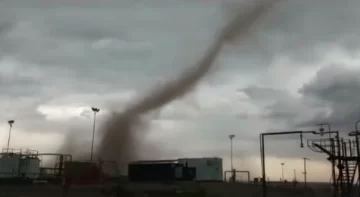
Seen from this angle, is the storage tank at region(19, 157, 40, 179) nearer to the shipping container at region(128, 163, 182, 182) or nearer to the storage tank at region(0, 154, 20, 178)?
the storage tank at region(0, 154, 20, 178)

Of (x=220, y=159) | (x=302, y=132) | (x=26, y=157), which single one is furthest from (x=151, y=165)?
(x=302, y=132)

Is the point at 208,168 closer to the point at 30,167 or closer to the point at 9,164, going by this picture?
the point at 30,167

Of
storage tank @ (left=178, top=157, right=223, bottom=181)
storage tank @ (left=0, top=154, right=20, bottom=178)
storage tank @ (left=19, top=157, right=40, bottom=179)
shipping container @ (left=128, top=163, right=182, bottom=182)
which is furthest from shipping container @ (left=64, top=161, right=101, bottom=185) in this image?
storage tank @ (left=178, top=157, right=223, bottom=181)

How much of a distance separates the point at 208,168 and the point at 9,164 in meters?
43.6

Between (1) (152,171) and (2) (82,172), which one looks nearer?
(2) (82,172)

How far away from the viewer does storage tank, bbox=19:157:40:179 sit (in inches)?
2795

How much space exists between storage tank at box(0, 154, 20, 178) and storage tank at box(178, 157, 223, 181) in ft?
121

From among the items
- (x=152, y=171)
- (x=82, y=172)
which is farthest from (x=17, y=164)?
(x=152, y=171)

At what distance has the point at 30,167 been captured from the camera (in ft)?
245

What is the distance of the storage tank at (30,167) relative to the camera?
2795 inches

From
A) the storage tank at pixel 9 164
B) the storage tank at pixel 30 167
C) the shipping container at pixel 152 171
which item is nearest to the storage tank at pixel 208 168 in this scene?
the shipping container at pixel 152 171

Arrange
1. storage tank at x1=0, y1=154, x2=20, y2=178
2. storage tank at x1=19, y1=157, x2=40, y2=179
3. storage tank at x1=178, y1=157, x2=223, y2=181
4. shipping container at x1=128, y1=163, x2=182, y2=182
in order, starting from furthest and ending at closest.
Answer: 1. storage tank at x1=178, y1=157, x2=223, y2=181
2. shipping container at x1=128, y1=163, x2=182, y2=182
3. storage tank at x1=0, y1=154, x2=20, y2=178
4. storage tank at x1=19, y1=157, x2=40, y2=179

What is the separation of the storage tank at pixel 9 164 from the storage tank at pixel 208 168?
121ft

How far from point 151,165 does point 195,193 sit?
30.0 meters
